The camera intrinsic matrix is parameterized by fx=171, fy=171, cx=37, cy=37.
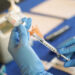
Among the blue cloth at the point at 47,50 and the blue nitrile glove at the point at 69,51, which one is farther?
the blue cloth at the point at 47,50

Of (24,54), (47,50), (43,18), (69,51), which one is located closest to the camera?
(24,54)

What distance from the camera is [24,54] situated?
724mm

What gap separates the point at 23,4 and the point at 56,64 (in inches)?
37.1

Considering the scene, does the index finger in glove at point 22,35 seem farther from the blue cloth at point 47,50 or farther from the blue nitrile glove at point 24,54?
the blue cloth at point 47,50

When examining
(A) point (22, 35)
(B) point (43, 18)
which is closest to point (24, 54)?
(A) point (22, 35)

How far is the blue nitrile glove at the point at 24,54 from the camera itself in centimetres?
70

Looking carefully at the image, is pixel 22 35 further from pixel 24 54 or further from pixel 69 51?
pixel 69 51

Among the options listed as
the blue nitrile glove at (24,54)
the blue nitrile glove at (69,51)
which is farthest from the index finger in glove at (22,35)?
the blue nitrile glove at (69,51)

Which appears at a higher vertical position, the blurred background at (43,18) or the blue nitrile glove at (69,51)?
the blurred background at (43,18)

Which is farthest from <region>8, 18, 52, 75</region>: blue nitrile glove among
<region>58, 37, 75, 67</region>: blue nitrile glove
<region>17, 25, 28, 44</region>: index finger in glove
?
<region>58, 37, 75, 67</region>: blue nitrile glove

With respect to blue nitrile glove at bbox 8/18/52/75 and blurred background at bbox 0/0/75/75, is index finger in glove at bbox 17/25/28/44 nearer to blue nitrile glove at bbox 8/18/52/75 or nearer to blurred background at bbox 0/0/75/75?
blue nitrile glove at bbox 8/18/52/75

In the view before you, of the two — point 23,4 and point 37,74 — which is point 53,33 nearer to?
point 37,74

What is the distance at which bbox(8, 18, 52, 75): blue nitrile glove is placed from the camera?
2.31 ft

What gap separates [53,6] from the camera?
159 centimetres
